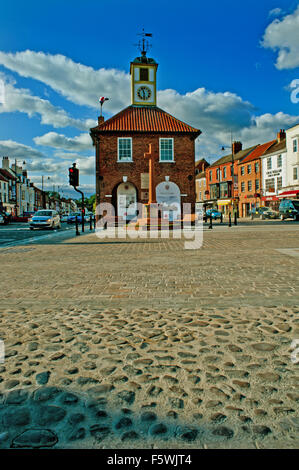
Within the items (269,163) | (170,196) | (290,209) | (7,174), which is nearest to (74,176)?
(170,196)

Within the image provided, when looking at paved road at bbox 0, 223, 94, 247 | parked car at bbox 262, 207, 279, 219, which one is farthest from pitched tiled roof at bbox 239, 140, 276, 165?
paved road at bbox 0, 223, 94, 247

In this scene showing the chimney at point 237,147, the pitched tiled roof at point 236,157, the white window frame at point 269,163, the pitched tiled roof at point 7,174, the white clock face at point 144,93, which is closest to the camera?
the white clock face at point 144,93

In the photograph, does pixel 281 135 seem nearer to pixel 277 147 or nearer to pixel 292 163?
pixel 277 147

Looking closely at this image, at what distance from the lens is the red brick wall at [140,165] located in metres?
27.0

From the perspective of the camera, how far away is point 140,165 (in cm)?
2717

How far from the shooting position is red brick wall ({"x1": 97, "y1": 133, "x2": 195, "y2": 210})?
2702cm

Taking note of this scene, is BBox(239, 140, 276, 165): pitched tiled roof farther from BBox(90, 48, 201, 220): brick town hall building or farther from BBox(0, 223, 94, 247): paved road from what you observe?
BBox(0, 223, 94, 247): paved road

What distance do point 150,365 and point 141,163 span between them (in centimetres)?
2555

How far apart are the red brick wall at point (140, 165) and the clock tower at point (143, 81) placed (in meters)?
4.49

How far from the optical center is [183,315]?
12.6 feet

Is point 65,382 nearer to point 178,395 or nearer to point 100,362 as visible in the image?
point 100,362

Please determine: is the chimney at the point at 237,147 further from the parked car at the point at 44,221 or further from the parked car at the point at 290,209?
the parked car at the point at 44,221

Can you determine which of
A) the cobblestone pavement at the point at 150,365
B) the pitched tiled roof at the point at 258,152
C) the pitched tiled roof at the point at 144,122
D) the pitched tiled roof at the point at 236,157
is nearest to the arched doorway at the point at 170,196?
the pitched tiled roof at the point at 144,122
